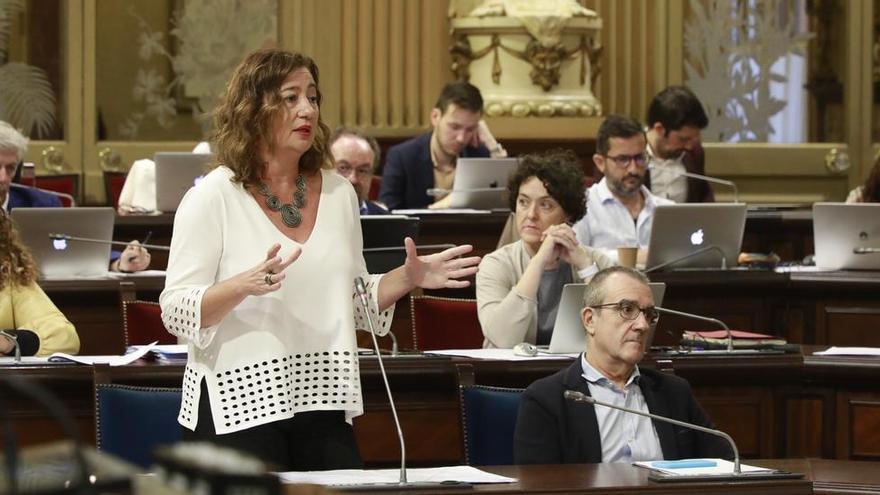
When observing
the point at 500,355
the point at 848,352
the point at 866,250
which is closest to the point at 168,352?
the point at 500,355

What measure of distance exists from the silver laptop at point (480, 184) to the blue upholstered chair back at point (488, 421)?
3.33 metres

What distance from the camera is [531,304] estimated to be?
4438 millimetres

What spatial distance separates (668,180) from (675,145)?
0.54 feet

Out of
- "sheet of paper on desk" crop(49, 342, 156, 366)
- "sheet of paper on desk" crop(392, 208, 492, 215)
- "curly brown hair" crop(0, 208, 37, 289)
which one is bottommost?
"sheet of paper on desk" crop(49, 342, 156, 366)

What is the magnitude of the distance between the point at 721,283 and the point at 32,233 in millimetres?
2286

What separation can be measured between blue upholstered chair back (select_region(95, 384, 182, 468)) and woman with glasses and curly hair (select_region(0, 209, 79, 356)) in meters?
0.79

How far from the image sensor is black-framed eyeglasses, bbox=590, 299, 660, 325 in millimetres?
3621

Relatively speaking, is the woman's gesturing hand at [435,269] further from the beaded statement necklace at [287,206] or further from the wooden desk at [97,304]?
the wooden desk at [97,304]

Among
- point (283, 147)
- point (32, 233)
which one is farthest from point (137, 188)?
point (283, 147)

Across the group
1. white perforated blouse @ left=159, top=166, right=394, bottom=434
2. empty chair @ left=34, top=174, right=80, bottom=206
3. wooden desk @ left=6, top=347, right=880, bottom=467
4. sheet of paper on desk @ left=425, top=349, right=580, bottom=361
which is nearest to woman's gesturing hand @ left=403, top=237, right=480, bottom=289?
white perforated blouse @ left=159, top=166, right=394, bottom=434

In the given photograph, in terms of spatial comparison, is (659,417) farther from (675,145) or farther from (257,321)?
(675,145)

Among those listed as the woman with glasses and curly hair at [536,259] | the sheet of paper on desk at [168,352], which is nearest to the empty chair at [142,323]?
the sheet of paper on desk at [168,352]

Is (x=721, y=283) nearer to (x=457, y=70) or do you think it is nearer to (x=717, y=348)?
(x=717, y=348)

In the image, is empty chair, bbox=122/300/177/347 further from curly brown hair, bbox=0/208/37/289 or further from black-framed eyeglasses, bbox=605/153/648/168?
black-framed eyeglasses, bbox=605/153/648/168
